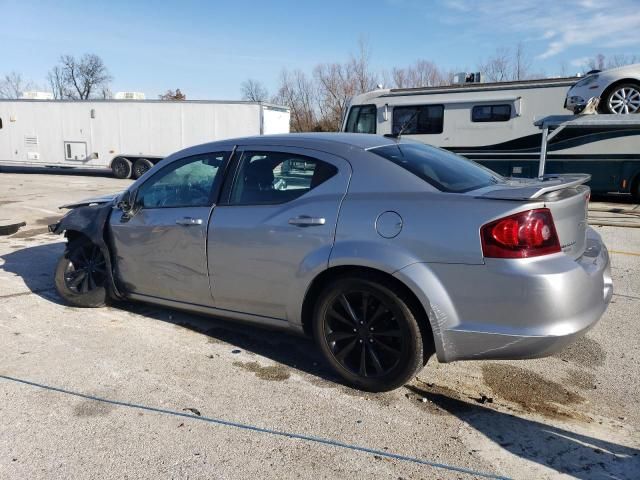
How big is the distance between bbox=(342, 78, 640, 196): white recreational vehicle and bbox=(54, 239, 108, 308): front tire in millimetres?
8378

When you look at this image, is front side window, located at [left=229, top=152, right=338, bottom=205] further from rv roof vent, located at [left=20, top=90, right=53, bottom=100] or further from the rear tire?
rv roof vent, located at [left=20, top=90, right=53, bottom=100]

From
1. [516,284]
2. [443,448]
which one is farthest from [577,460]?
[516,284]

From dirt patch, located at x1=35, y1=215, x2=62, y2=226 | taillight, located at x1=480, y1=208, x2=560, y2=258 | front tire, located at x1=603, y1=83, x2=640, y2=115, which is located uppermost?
front tire, located at x1=603, y1=83, x2=640, y2=115

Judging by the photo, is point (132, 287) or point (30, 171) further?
point (30, 171)

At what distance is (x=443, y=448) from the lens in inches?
108

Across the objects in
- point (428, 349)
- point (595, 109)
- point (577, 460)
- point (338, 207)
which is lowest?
point (577, 460)

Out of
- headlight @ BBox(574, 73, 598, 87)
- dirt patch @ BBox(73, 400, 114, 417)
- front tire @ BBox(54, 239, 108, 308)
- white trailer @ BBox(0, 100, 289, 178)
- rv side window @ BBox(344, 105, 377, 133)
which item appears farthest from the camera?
white trailer @ BBox(0, 100, 289, 178)

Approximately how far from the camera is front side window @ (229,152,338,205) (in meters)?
3.54

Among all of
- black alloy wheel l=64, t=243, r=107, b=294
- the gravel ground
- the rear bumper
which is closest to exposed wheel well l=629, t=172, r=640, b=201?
the gravel ground

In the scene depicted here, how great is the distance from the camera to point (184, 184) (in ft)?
13.9

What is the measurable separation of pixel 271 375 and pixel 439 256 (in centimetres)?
146

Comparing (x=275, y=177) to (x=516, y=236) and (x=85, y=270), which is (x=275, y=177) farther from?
(x=85, y=270)

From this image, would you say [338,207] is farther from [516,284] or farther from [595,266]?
[595,266]

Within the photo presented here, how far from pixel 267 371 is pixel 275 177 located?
4.47ft
